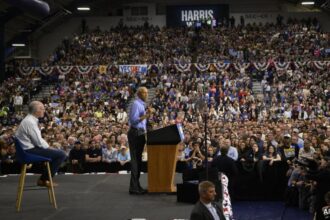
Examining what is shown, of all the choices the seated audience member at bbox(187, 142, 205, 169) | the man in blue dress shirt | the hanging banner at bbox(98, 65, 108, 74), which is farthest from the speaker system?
the hanging banner at bbox(98, 65, 108, 74)

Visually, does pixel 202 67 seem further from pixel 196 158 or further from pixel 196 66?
pixel 196 158

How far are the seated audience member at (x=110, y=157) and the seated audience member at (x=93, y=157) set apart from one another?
151 millimetres

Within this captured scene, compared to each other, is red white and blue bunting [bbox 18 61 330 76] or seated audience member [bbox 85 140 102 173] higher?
red white and blue bunting [bbox 18 61 330 76]

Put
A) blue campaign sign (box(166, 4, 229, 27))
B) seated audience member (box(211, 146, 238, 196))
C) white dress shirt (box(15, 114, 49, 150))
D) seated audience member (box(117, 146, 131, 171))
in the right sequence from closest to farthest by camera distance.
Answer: white dress shirt (box(15, 114, 49, 150))
seated audience member (box(211, 146, 238, 196))
seated audience member (box(117, 146, 131, 171))
blue campaign sign (box(166, 4, 229, 27))

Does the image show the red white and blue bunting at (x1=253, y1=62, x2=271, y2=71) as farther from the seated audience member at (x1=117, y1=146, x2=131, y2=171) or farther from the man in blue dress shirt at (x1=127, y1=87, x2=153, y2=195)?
the man in blue dress shirt at (x1=127, y1=87, x2=153, y2=195)

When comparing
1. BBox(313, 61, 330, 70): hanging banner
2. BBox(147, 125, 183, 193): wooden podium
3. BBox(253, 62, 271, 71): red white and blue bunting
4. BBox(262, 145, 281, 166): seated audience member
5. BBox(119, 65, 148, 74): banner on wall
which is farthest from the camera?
BBox(119, 65, 148, 74): banner on wall

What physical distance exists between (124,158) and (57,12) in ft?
73.1

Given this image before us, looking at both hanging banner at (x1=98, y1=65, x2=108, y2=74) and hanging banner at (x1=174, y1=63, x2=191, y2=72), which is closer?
hanging banner at (x1=174, y1=63, x2=191, y2=72)

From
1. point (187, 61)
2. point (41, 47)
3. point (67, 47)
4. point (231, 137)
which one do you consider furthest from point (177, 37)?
point (231, 137)

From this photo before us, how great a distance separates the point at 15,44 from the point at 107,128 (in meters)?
16.7

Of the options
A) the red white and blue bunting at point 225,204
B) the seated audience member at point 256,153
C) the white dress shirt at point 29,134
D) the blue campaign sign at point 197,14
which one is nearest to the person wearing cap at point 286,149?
the seated audience member at point 256,153

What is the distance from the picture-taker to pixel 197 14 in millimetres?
35969

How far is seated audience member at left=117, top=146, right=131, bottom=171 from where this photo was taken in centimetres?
1232

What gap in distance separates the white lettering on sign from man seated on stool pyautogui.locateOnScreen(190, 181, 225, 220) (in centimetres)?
3181
